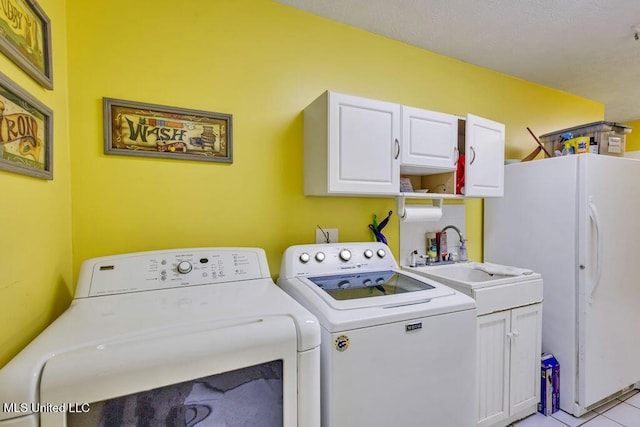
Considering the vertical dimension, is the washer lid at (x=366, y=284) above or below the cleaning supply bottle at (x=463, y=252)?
below

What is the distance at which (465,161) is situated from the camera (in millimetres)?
1864

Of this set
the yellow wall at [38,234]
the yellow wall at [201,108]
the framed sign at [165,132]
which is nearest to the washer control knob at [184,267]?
the yellow wall at [201,108]

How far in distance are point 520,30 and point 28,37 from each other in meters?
2.54

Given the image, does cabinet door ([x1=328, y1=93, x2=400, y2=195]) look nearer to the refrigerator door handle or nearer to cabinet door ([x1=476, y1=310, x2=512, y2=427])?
cabinet door ([x1=476, y1=310, x2=512, y2=427])

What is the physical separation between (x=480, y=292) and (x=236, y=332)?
1.34 metres

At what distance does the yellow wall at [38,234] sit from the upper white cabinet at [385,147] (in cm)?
113

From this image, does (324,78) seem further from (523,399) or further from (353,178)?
(523,399)

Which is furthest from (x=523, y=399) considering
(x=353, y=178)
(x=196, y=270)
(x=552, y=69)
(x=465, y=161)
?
(x=552, y=69)

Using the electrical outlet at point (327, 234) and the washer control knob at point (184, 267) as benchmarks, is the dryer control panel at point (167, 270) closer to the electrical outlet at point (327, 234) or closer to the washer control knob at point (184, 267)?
the washer control knob at point (184, 267)

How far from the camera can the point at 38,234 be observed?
1.02 metres

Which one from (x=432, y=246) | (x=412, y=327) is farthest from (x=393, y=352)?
(x=432, y=246)

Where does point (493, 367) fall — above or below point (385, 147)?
below

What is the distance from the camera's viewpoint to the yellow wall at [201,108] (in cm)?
125

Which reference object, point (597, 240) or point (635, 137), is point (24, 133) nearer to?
point (597, 240)
